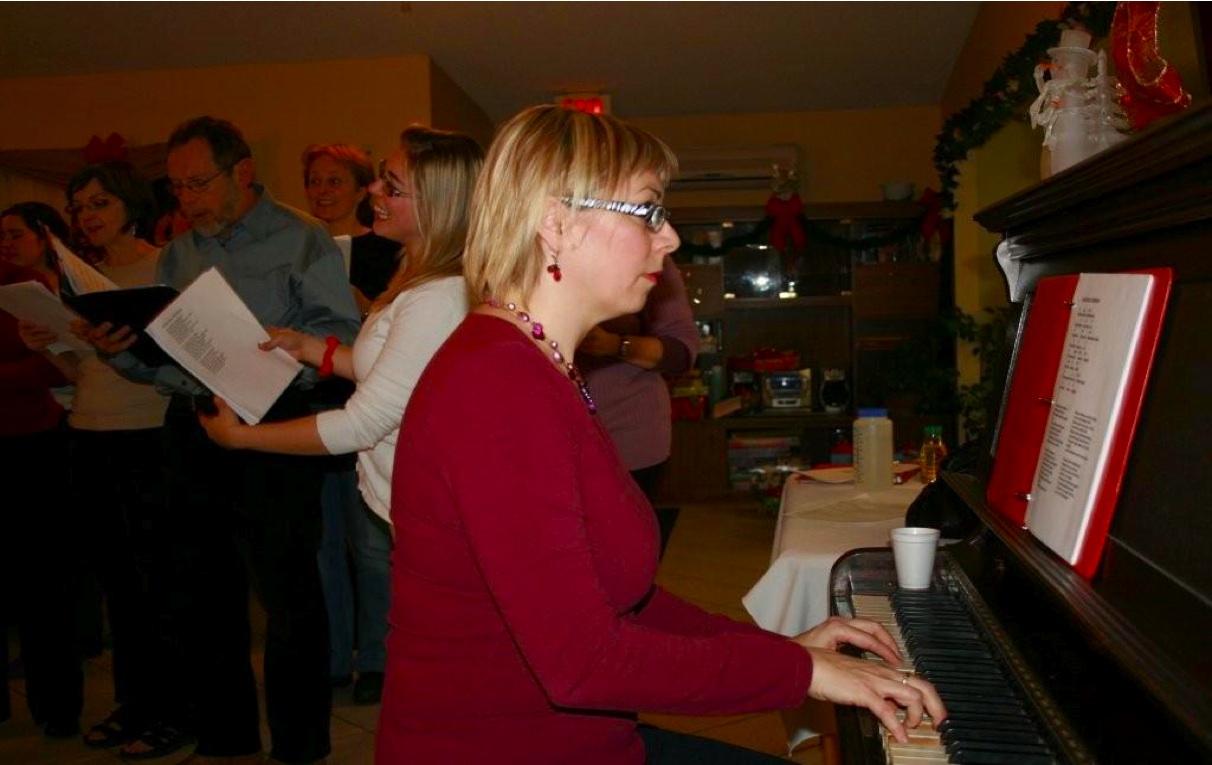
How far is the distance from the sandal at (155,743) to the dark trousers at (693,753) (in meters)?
1.98

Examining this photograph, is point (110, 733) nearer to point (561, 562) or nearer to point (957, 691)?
point (561, 562)

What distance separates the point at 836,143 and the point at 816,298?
1.27 metres

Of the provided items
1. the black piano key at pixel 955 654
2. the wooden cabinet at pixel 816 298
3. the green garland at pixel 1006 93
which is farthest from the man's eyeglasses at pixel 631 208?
the wooden cabinet at pixel 816 298

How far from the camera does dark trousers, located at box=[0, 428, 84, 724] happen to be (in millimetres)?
2926

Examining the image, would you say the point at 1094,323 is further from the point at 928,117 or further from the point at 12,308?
the point at 928,117

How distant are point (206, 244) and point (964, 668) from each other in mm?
2012

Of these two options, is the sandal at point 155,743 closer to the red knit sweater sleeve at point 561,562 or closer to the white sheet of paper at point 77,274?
the white sheet of paper at point 77,274

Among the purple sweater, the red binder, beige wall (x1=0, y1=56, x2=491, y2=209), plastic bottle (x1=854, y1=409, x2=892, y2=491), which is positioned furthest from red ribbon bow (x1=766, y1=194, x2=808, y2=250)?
the red binder

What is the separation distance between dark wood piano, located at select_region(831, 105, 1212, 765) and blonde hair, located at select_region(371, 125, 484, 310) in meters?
1.02

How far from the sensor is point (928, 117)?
24.6 ft

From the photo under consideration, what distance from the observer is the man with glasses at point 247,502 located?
7.55 feet

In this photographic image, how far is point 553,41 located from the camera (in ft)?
18.9

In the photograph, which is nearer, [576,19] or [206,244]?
[206,244]

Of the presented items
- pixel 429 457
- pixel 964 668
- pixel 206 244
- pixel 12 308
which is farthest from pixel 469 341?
pixel 12 308
